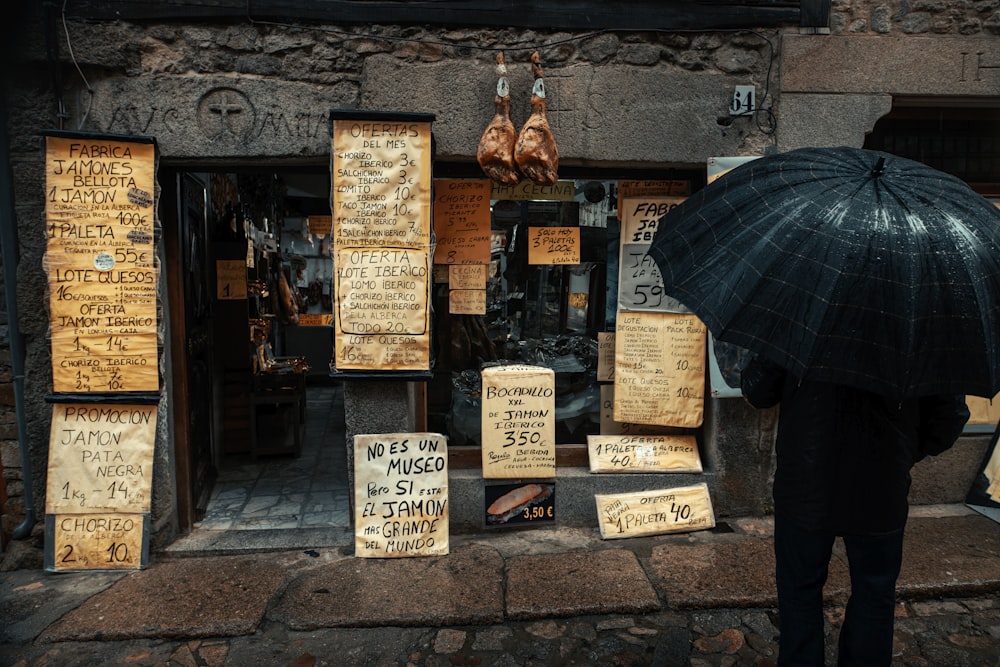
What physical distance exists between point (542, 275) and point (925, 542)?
280cm

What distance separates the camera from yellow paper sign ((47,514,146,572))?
136 inches

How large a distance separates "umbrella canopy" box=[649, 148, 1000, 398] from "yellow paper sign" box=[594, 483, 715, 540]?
218 centimetres

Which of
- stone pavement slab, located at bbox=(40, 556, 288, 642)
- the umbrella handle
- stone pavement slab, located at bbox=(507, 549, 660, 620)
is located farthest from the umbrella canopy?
stone pavement slab, located at bbox=(40, 556, 288, 642)

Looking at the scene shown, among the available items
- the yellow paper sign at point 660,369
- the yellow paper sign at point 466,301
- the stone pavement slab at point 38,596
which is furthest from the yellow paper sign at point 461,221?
the stone pavement slab at point 38,596

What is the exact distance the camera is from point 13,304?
3.45 m

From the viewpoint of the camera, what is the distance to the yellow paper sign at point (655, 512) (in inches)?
151

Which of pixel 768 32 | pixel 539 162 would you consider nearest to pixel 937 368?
pixel 539 162

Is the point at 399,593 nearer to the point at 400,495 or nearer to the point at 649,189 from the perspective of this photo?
the point at 400,495

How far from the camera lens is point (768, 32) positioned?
3.79 metres

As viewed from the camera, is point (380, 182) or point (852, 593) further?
point (380, 182)

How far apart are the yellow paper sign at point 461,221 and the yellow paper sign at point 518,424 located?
78 centimetres

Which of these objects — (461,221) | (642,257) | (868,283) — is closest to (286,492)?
(461,221)

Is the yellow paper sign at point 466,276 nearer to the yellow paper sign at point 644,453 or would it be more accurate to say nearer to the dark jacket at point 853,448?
the yellow paper sign at point 644,453

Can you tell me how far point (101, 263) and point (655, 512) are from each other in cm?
353
